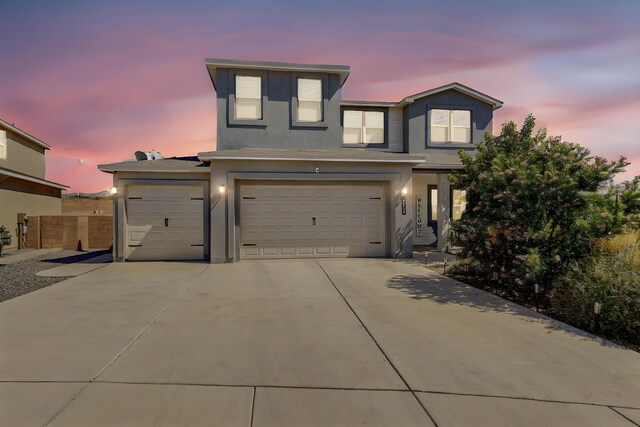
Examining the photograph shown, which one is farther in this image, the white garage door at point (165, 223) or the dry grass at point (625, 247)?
the white garage door at point (165, 223)

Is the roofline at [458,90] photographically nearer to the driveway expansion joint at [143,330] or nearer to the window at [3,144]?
the driveway expansion joint at [143,330]

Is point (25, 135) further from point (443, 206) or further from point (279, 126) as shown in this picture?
point (443, 206)

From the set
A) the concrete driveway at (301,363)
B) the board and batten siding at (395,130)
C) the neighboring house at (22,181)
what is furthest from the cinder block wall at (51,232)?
the board and batten siding at (395,130)

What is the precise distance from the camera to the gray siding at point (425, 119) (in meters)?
15.7

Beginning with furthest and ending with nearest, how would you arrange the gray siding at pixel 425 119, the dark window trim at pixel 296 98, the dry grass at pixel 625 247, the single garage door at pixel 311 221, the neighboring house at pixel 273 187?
the gray siding at pixel 425 119 < the dark window trim at pixel 296 98 < the single garage door at pixel 311 221 < the neighboring house at pixel 273 187 < the dry grass at pixel 625 247

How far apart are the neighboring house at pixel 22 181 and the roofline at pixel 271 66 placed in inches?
426

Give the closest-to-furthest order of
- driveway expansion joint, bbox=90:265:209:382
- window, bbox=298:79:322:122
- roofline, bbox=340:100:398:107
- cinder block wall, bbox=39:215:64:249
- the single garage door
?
driveway expansion joint, bbox=90:265:209:382 < the single garage door < window, bbox=298:79:322:122 < roofline, bbox=340:100:398:107 < cinder block wall, bbox=39:215:64:249

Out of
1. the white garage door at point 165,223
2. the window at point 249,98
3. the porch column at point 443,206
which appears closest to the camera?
the white garage door at point 165,223

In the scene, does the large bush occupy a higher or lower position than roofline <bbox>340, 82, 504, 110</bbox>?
lower

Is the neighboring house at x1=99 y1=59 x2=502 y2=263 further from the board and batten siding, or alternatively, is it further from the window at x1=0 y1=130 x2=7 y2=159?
the window at x1=0 y1=130 x2=7 y2=159

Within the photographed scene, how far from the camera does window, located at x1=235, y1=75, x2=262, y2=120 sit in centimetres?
1309

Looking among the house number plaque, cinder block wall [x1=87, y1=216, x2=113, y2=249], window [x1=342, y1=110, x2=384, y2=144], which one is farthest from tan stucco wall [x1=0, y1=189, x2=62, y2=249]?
the house number plaque

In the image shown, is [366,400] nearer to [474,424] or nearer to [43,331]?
[474,424]

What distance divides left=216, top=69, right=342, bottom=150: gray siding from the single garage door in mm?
2091
